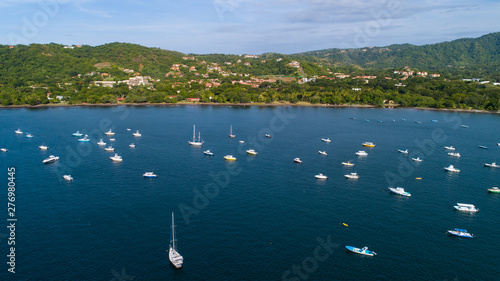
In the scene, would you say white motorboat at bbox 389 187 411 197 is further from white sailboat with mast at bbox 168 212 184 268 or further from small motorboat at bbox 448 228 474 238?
white sailboat with mast at bbox 168 212 184 268

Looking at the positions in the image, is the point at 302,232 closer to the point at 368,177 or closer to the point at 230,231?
the point at 230,231

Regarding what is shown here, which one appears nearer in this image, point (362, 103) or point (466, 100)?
point (466, 100)

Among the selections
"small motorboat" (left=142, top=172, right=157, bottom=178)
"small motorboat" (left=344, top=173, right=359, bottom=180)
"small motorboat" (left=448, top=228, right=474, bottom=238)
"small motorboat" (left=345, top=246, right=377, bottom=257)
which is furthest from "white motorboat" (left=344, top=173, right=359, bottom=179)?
"small motorboat" (left=142, top=172, right=157, bottom=178)

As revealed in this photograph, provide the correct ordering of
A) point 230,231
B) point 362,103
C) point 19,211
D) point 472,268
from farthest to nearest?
point 362,103, point 19,211, point 230,231, point 472,268

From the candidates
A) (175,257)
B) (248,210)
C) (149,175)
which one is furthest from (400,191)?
(149,175)

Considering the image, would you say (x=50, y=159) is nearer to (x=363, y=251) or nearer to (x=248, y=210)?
(x=248, y=210)

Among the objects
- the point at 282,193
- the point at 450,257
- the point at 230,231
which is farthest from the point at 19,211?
the point at 450,257

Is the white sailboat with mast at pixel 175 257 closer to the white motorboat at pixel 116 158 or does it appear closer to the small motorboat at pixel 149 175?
the small motorboat at pixel 149 175

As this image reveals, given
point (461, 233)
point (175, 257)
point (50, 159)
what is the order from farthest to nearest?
point (50, 159)
point (461, 233)
point (175, 257)
